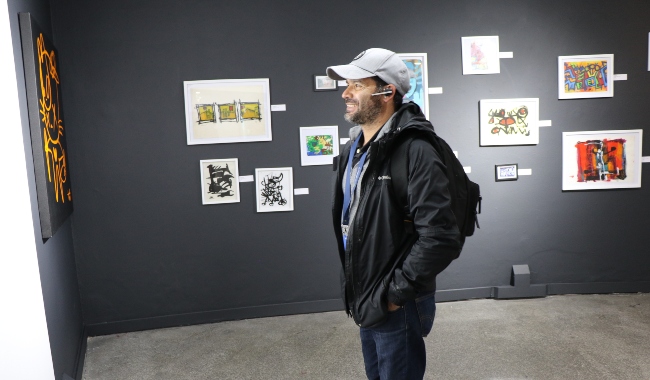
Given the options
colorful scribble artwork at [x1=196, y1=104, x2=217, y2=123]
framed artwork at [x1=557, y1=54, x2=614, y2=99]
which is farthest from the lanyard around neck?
framed artwork at [x1=557, y1=54, x2=614, y2=99]

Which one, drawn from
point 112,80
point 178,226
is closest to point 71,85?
point 112,80

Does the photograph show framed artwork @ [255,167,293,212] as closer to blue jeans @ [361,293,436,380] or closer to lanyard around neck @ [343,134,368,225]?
lanyard around neck @ [343,134,368,225]

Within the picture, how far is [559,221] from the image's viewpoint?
4.50 meters

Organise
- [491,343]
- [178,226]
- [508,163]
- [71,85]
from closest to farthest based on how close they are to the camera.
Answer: [491,343]
[71,85]
[178,226]
[508,163]

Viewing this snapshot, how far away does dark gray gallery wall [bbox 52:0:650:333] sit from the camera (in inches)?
154

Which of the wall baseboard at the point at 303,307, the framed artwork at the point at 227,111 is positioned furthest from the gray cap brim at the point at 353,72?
the wall baseboard at the point at 303,307

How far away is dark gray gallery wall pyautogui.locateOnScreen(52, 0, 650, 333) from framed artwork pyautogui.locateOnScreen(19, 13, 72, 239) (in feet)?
1.75

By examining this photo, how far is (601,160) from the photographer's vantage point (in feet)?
14.5

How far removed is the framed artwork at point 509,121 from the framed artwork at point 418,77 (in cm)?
50

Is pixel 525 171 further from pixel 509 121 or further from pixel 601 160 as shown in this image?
pixel 601 160

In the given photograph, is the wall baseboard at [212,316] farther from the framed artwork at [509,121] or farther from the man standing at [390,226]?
the man standing at [390,226]

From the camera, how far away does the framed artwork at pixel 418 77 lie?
13.9ft

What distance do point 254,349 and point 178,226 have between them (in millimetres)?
1165

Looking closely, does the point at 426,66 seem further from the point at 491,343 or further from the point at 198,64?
the point at 491,343
